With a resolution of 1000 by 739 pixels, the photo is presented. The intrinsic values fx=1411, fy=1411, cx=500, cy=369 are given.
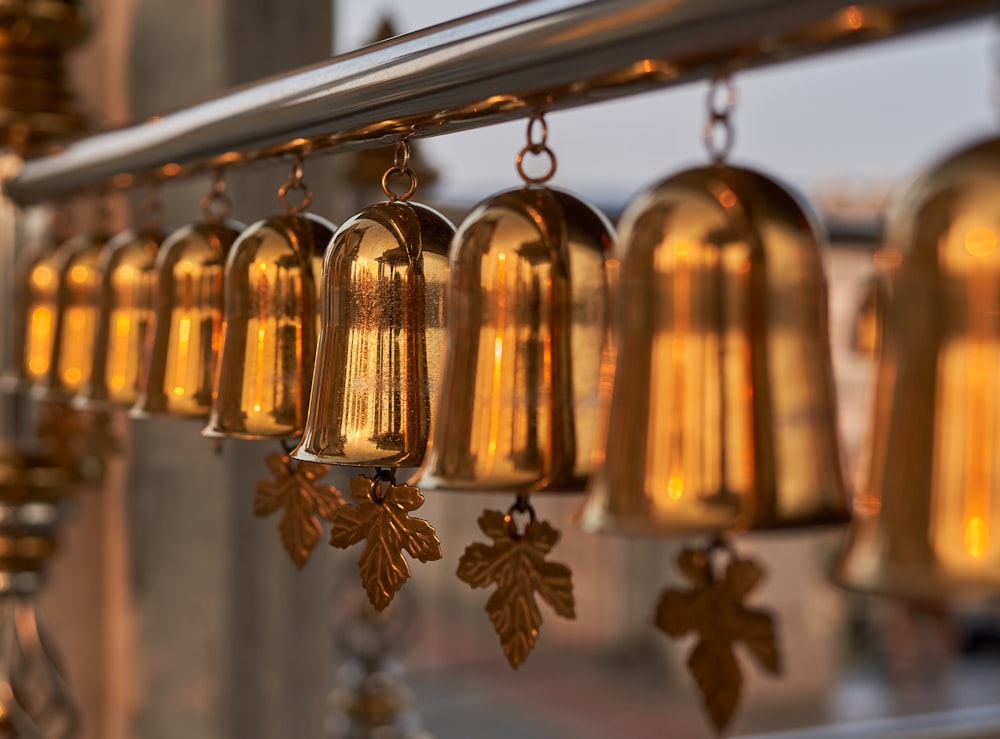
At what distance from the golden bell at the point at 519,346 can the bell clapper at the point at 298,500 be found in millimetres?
229

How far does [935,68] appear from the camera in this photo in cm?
363

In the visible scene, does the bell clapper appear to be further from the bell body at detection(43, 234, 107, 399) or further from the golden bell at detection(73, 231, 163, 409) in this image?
the bell body at detection(43, 234, 107, 399)

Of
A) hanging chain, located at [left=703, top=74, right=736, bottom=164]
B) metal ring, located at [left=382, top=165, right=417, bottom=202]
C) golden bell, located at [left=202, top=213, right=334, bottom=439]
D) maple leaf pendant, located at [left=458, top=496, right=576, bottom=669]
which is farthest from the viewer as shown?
golden bell, located at [left=202, top=213, right=334, bottom=439]

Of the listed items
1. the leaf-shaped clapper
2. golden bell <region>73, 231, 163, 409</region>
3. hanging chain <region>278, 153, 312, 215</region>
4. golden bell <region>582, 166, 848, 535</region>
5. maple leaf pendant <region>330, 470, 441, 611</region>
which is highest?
hanging chain <region>278, 153, 312, 215</region>

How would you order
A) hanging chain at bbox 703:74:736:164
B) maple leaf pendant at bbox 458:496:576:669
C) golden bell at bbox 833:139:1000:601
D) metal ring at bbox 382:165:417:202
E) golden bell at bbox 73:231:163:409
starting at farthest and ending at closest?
1. golden bell at bbox 73:231:163:409
2. metal ring at bbox 382:165:417:202
3. maple leaf pendant at bbox 458:496:576:669
4. hanging chain at bbox 703:74:736:164
5. golden bell at bbox 833:139:1000:601

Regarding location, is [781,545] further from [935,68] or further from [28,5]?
[28,5]

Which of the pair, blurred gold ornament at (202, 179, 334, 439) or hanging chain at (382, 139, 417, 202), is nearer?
hanging chain at (382, 139, 417, 202)

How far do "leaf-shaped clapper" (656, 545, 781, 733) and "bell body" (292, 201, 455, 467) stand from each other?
22 centimetres

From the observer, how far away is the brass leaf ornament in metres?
0.99

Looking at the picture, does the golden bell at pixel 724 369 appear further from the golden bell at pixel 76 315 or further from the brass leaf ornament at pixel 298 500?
the golden bell at pixel 76 315

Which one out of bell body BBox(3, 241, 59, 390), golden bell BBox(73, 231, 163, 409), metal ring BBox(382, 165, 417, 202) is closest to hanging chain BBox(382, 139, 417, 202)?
metal ring BBox(382, 165, 417, 202)

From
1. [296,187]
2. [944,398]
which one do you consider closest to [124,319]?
[296,187]

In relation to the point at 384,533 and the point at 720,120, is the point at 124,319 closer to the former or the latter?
the point at 384,533

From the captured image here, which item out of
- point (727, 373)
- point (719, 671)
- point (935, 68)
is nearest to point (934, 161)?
point (727, 373)
